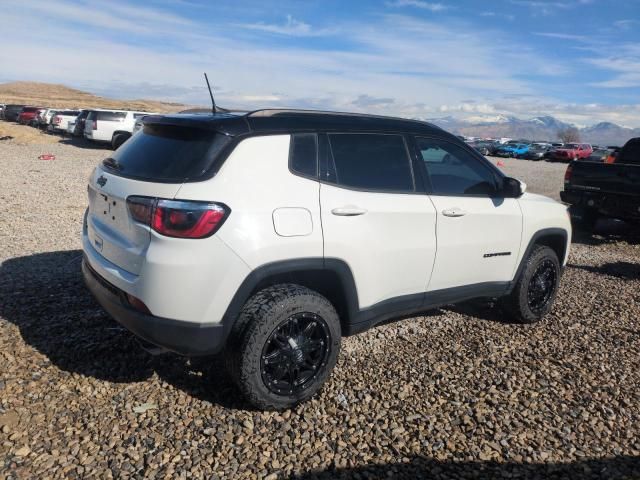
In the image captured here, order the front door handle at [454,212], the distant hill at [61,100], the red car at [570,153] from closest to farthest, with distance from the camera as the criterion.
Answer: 1. the front door handle at [454,212]
2. the red car at [570,153]
3. the distant hill at [61,100]

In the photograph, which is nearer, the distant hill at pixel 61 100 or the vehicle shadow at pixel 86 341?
the vehicle shadow at pixel 86 341

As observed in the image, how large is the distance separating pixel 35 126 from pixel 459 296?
116 ft

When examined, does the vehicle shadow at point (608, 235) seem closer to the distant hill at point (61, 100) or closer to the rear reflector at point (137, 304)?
the rear reflector at point (137, 304)

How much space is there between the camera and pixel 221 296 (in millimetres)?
2867

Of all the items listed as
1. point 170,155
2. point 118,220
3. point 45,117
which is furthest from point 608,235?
point 45,117

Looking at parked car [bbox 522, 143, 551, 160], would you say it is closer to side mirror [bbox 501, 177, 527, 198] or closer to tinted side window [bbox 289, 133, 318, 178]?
side mirror [bbox 501, 177, 527, 198]

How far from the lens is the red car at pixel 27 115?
112 ft

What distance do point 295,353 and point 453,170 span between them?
196cm

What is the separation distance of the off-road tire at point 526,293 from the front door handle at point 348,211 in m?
2.10

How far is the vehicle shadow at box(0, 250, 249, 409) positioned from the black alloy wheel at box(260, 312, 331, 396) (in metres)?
0.31

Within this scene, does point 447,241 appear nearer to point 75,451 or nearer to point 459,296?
point 459,296

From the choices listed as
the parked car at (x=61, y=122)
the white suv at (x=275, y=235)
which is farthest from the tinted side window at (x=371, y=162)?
the parked car at (x=61, y=122)

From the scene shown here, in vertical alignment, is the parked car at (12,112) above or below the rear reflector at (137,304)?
below

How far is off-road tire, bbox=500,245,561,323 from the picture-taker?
4672mm
